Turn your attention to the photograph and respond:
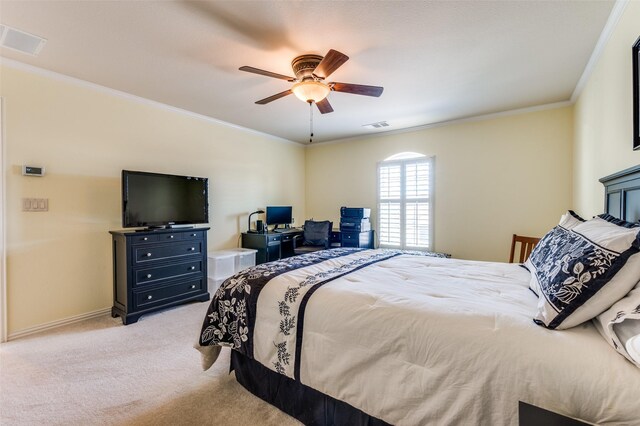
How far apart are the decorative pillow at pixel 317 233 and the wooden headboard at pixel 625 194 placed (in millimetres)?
3365

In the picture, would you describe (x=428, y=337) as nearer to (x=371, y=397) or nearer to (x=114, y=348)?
(x=371, y=397)

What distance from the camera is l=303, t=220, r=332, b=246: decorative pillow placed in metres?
4.76

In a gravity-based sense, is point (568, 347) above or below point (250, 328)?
above

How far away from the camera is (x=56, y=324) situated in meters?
2.90

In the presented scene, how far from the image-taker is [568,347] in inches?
38.8

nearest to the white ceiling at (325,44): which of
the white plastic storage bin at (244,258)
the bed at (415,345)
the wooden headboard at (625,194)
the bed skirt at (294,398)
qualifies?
the wooden headboard at (625,194)

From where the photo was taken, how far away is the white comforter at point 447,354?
36.2 inches

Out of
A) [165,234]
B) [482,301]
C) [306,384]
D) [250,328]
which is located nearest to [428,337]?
[482,301]

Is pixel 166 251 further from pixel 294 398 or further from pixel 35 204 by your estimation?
pixel 294 398

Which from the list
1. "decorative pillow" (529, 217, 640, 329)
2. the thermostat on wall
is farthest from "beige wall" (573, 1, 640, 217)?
the thermostat on wall

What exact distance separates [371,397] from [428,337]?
1.35ft

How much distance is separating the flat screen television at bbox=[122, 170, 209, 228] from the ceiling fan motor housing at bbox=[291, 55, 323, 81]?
2.05 meters

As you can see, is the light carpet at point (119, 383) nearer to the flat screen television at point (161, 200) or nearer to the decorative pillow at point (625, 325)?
the flat screen television at point (161, 200)

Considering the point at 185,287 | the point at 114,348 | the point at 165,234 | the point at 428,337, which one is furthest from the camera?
the point at 185,287
